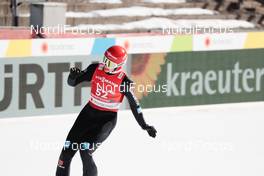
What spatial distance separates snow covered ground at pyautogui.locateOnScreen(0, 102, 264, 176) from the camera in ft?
27.5

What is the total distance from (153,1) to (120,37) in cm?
661

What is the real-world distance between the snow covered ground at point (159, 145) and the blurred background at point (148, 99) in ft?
0.04

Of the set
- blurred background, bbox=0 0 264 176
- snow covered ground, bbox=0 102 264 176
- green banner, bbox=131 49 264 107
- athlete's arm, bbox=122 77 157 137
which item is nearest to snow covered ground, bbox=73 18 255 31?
blurred background, bbox=0 0 264 176

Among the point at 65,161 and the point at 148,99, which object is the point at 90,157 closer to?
the point at 65,161

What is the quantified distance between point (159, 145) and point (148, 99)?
2.70m

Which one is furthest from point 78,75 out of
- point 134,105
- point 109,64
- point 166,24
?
point 166,24

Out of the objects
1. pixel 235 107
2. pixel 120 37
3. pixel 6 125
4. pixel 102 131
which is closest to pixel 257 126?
pixel 235 107

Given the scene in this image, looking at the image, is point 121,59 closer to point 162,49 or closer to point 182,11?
point 162,49

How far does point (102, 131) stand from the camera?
706 cm

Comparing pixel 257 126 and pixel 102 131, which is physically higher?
pixel 102 131

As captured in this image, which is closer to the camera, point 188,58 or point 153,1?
point 188,58

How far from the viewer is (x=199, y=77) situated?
42.0 ft

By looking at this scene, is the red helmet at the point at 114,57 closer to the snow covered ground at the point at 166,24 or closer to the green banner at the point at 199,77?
the green banner at the point at 199,77

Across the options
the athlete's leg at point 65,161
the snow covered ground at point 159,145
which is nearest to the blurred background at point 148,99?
the snow covered ground at point 159,145
